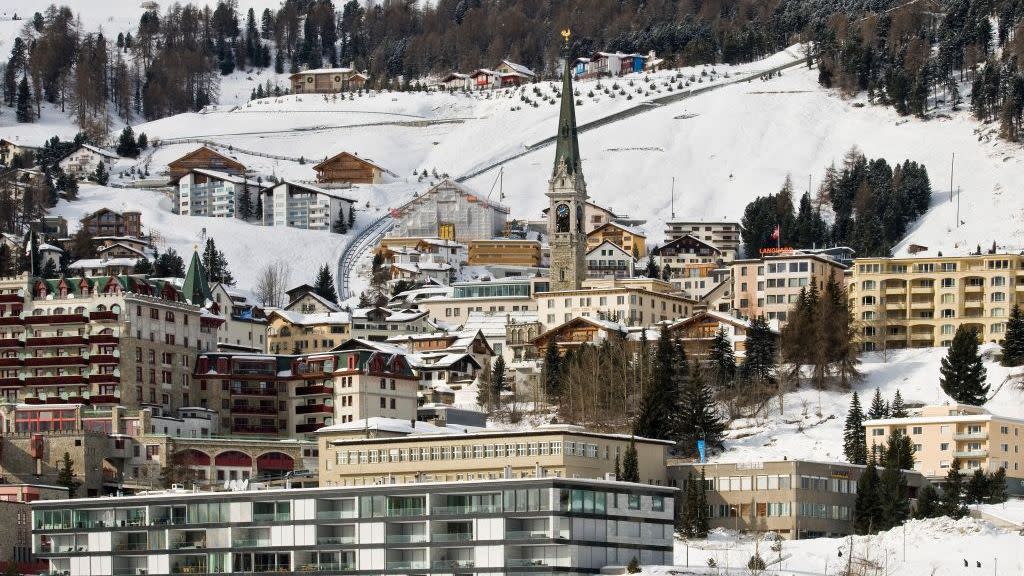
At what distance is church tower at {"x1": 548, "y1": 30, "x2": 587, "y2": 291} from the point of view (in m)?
183

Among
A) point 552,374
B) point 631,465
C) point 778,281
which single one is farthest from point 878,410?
point 778,281

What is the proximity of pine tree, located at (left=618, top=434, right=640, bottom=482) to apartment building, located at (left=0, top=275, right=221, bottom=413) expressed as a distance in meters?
38.0

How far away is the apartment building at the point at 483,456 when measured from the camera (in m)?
117

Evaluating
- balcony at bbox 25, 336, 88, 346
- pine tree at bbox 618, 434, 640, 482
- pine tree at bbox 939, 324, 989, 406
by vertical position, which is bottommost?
pine tree at bbox 618, 434, 640, 482

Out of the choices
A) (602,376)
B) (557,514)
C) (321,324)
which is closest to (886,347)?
(602,376)

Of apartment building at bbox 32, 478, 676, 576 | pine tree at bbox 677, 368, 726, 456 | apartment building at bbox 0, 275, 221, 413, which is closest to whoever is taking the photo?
apartment building at bbox 32, 478, 676, 576

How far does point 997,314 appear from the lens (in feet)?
497

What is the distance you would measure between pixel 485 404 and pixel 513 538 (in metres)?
51.5

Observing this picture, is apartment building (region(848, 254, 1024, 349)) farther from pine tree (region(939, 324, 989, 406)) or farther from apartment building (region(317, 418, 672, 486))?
apartment building (region(317, 418, 672, 486))

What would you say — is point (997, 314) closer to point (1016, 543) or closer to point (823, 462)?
point (823, 462)

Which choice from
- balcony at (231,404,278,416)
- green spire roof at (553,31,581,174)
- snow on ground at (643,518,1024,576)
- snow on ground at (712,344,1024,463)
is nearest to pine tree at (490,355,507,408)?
balcony at (231,404,278,416)

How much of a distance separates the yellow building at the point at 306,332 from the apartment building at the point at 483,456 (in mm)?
48733

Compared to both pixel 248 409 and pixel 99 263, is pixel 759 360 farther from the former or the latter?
pixel 99 263

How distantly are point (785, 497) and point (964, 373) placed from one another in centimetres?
2151
